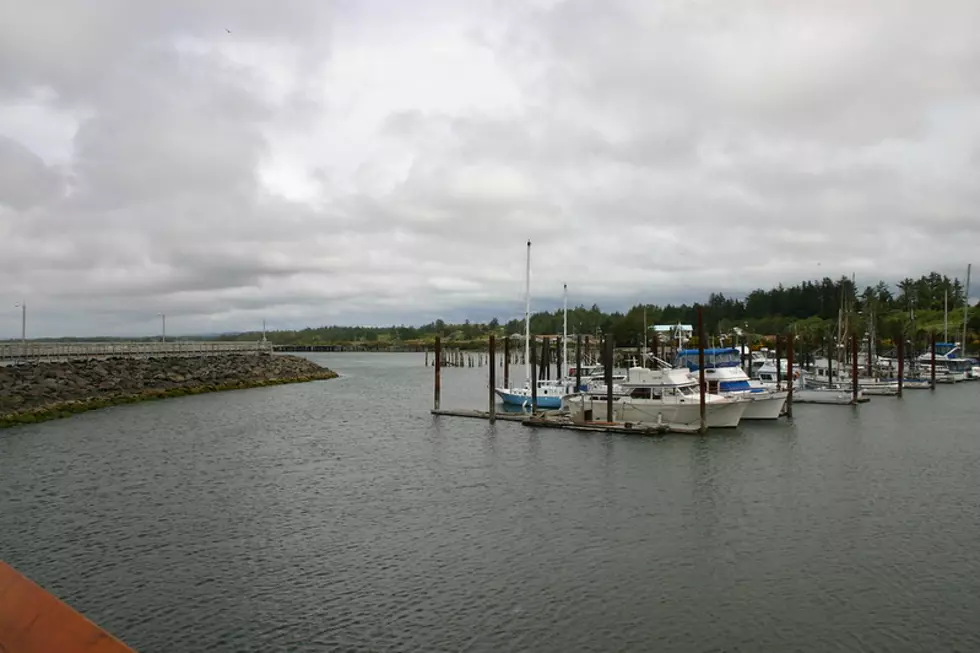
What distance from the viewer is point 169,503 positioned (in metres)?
30.6

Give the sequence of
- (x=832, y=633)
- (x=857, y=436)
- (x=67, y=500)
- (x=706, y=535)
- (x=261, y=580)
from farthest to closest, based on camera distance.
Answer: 1. (x=857, y=436)
2. (x=67, y=500)
3. (x=706, y=535)
4. (x=261, y=580)
5. (x=832, y=633)

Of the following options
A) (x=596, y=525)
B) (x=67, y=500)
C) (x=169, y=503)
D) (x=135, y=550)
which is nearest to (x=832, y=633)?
(x=596, y=525)

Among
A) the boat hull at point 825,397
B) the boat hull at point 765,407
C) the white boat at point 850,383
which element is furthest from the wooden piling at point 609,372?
the white boat at point 850,383

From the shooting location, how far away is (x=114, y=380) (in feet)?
248

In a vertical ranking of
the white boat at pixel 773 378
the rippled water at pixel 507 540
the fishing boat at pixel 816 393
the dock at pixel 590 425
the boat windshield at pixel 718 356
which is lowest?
the rippled water at pixel 507 540

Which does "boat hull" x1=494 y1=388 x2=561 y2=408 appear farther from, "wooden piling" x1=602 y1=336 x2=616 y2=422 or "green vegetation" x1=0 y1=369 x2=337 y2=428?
"green vegetation" x1=0 y1=369 x2=337 y2=428

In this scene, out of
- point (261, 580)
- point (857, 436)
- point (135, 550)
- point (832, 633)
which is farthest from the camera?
point (857, 436)

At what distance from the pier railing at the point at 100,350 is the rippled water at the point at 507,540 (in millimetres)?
31014

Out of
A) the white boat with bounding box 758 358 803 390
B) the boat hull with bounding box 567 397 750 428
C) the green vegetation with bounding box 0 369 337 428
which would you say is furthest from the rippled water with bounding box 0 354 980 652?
the white boat with bounding box 758 358 803 390

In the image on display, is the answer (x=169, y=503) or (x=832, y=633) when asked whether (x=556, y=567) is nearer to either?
(x=832, y=633)

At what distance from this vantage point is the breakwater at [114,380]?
5791 centimetres

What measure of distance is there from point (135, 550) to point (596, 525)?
1556cm

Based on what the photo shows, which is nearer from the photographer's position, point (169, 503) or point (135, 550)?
point (135, 550)

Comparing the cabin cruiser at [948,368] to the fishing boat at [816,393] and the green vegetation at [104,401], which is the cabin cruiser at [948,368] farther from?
the green vegetation at [104,401]
